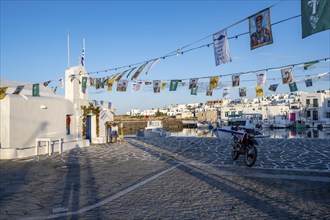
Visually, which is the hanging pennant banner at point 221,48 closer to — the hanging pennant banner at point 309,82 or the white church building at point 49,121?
the white church building at point 49,121

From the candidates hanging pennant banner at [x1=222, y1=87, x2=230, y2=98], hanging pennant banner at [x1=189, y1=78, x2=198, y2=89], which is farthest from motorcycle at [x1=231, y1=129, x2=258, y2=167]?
hanging pennant banner at [x1=222, y1=87, x2=230, y2=98]

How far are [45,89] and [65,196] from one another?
15.8 metres

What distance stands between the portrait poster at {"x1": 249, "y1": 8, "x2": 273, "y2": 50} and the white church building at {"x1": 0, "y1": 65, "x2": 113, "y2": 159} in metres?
10.2

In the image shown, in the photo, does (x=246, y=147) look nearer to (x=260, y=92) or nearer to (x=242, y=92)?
(x=260, y=92)

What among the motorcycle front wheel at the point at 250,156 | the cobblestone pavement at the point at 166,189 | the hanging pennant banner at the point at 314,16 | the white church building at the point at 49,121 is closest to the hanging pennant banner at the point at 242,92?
the white church building at the point at 49,121

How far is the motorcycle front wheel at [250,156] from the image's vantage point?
996 centimetres

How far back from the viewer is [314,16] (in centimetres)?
641

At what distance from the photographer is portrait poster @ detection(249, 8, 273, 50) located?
7.84 m

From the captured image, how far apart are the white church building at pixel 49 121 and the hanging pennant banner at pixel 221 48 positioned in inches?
346

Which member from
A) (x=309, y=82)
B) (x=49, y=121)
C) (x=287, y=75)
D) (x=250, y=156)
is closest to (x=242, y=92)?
(x=309, y=82)

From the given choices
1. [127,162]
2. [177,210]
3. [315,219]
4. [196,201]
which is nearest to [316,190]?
[315,219]

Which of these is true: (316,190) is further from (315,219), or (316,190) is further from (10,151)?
(10,151)

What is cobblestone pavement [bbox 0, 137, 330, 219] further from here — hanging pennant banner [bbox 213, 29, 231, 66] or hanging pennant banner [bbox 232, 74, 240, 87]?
hanging pennant banner [bbox 232, 74, 240, 87]

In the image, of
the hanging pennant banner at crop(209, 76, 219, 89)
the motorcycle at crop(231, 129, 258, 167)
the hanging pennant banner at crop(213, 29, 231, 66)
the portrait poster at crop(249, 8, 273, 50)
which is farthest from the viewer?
the hanging pennant banner at crop(209, 76, 219, 89)
